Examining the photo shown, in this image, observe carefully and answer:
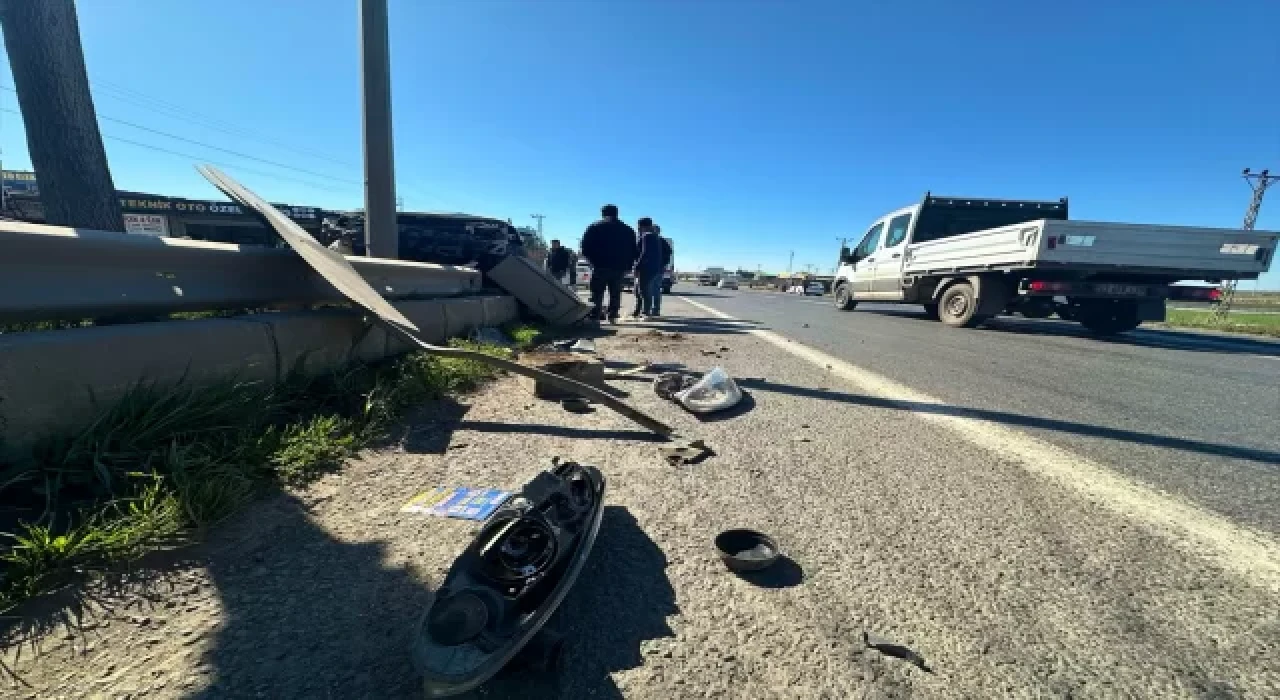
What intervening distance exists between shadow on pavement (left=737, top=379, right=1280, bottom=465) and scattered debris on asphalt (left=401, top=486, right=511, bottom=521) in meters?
2.47

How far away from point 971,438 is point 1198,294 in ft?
31.2

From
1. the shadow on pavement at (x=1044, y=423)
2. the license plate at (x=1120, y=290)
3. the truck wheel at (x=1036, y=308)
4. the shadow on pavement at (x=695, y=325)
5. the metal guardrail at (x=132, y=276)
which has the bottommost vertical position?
the shadow on pavement at (x=1044, y=423)

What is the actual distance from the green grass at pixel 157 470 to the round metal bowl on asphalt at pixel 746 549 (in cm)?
159

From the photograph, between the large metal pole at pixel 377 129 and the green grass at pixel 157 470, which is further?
the large metal pole at pixel 377 129

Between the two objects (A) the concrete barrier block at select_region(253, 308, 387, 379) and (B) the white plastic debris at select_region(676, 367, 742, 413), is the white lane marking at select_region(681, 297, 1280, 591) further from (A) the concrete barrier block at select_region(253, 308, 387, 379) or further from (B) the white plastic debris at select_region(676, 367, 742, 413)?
(A) the concrete barrier block at select_region(253, 308, 387, 379)

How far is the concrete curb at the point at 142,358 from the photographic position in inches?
61.6

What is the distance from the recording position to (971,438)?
8.75 feet

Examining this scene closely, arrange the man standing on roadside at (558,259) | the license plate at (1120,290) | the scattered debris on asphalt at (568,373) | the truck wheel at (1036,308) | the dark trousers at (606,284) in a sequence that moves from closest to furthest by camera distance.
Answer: the scattered debris on asphalt at (568,373) < the license plate at (1120,290) < the dark trousers at (606,284) < the truck wheel at (1036,308) < the man standing on roadside at (558,259)

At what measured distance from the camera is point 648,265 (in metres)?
9.41

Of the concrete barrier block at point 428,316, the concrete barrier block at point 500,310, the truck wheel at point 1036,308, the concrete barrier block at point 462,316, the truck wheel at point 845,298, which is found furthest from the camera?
the truck wheel at point 845,298

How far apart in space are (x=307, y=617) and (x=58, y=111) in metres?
5.08

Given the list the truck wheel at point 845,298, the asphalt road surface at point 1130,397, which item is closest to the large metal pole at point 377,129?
the asphalt road surface at point 1130,397

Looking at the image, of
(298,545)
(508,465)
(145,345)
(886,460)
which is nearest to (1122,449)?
(886,460)

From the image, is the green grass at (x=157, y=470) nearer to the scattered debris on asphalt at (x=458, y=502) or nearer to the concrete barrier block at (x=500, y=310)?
the scattered debris on asphalt at (x=458, y=502)
